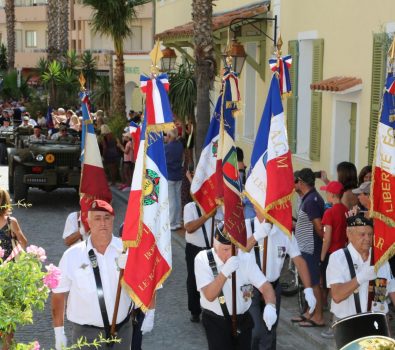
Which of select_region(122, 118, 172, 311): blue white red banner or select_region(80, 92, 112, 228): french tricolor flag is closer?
select_region(122, 118, 172, 311): blue white red banner

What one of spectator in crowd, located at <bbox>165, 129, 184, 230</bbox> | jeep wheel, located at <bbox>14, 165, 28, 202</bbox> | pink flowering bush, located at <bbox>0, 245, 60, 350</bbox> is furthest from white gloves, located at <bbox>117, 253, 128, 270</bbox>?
jeep wheel, located at <bbox>14, 165, 28, 202</bbox>

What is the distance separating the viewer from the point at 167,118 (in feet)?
23.5

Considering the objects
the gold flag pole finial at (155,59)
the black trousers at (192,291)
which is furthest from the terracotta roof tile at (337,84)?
the gold flag pole finial at (155,59)

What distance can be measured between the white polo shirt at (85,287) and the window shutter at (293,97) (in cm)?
946

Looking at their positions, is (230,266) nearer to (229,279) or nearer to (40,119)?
(229,279)

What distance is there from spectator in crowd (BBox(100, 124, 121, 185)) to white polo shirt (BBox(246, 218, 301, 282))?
1318cm

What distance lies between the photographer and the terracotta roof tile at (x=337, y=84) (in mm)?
12797

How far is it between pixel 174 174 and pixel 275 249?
8203mm

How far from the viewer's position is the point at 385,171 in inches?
284

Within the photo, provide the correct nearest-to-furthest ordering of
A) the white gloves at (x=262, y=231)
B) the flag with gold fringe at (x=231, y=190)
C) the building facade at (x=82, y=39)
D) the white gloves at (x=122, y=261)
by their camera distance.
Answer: the white gloves at (x=122, y=261) → the flag with gold fringe at (x=231, y=190) → the white gloves at (x=262, y=231) → the building facade at (x=82, y=39)

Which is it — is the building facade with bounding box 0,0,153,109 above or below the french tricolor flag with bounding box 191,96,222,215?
above

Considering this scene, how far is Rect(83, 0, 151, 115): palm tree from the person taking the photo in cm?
2672

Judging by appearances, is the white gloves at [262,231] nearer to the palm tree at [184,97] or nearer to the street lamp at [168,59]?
the palm tree at [184,97]

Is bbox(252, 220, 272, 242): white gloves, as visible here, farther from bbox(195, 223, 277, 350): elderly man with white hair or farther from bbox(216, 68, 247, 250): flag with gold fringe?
bbox(195, 223, 277, 350): elderly man with white hair
